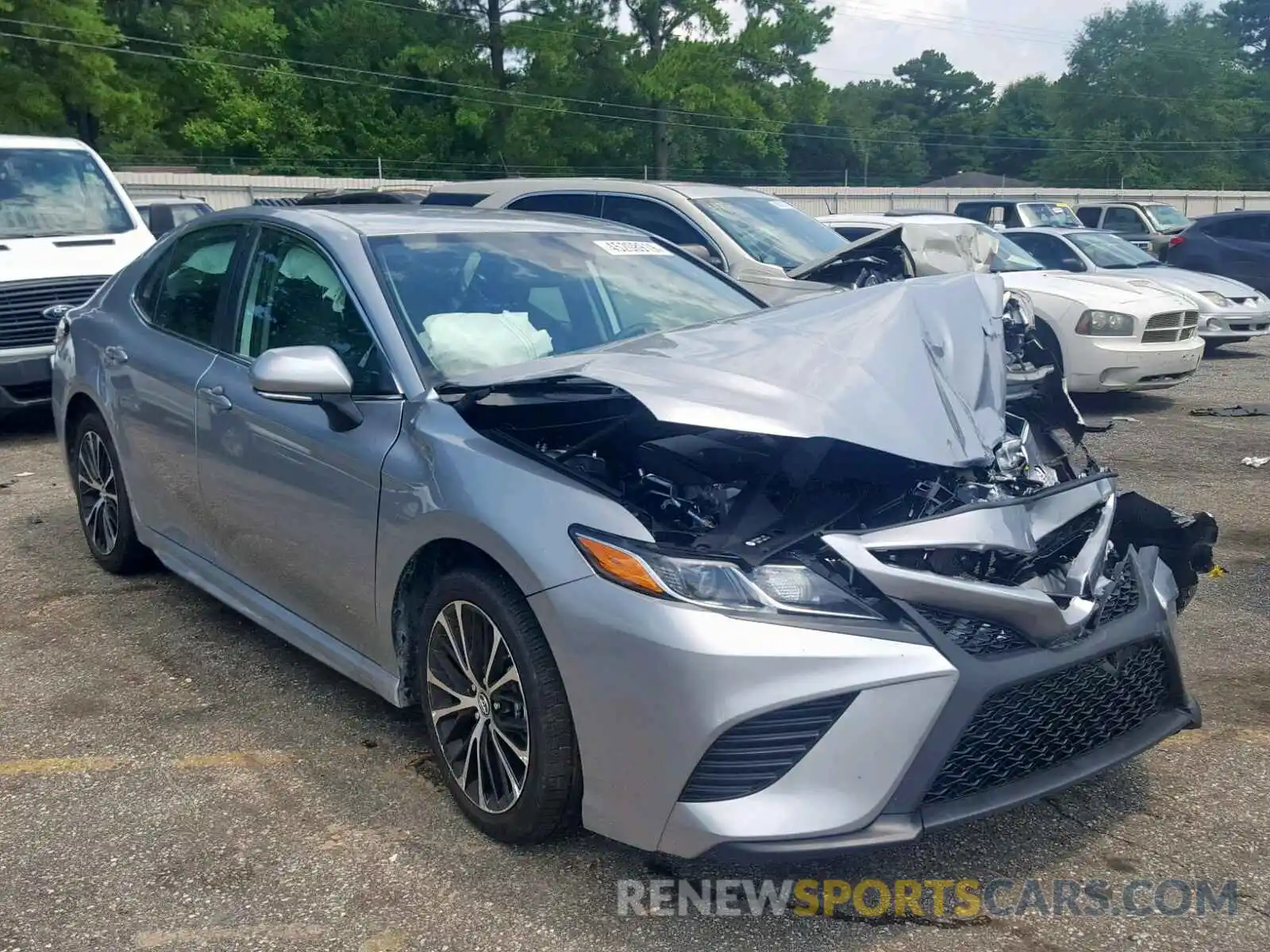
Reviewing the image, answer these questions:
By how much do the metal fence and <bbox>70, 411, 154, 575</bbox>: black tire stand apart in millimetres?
17371

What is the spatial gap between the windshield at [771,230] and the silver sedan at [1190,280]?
142 inches

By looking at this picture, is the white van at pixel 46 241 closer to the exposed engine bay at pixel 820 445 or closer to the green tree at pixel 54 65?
the exposed engine bay at pixel 820 445

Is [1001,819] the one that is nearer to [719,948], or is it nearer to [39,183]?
[719,948]

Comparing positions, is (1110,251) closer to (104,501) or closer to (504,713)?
(104,501)

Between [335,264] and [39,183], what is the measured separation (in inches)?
257

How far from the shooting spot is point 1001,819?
10.6 feet

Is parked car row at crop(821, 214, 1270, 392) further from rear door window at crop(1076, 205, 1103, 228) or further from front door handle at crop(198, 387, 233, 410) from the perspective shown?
rear door window at crop(1076, 205, 1103, 228)

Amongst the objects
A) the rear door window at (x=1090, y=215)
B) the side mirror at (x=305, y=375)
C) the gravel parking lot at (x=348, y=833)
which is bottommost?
the gravel parking lot at (x=348, y=833)

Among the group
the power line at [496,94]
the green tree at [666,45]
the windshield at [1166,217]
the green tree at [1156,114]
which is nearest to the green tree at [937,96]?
the green tree at [1156,114]

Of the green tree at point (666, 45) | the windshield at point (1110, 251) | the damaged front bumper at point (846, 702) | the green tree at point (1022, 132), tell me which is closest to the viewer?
the damaged front bumper at point (846, 702)

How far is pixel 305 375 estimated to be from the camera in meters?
3.35

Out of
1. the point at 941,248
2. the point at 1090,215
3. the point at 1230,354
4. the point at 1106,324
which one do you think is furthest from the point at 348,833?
the point at 1090,215

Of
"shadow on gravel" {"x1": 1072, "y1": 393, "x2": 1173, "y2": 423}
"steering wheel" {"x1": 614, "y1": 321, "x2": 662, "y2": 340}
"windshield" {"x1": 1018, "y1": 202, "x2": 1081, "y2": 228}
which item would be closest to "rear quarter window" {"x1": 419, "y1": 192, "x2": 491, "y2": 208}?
"shadow on gravel" {"x1": 1072, "y1": 393, "x2": 1173, "y2": 423}

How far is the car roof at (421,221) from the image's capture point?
159 inches
